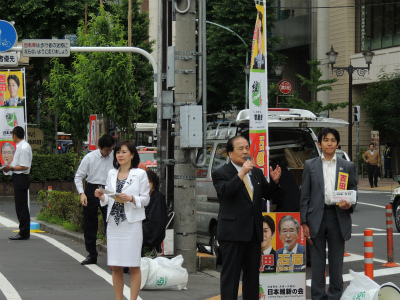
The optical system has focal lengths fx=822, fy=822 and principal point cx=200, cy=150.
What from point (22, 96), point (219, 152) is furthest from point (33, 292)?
point (22, 96)

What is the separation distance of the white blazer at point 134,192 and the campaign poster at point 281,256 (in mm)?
1267

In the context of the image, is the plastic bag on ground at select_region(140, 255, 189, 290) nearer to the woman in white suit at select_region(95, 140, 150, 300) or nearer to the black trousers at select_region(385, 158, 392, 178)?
the woman in white suit at select_region(95, 140, 150, 300)

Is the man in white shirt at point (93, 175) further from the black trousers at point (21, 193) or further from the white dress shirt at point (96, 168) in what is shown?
the black trousers at point (21, 193)

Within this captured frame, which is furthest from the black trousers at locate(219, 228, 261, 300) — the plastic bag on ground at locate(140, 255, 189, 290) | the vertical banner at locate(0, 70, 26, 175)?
the vertical banner at locate(0, 70, 26, 175)

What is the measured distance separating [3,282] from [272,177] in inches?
149

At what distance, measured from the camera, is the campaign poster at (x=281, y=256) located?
27.8ft

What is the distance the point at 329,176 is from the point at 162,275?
2.52 metres

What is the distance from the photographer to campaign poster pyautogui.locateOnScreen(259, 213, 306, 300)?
27.8 feet

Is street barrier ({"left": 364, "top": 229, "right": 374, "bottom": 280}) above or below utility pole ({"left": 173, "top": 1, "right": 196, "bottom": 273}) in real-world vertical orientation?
below

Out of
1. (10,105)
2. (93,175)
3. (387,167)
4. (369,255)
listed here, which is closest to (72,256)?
(93,175)

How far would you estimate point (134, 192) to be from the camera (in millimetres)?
8227

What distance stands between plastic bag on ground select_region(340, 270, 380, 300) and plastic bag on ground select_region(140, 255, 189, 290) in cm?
254

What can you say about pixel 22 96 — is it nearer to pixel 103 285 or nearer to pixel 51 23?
pixel 51 23

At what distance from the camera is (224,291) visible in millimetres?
7688
